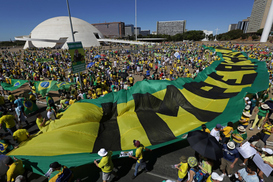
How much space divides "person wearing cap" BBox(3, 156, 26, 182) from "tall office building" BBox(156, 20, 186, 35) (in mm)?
187137

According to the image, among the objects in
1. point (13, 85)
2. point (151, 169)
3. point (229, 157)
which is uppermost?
point (13, 85)

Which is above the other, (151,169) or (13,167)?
(13,167)

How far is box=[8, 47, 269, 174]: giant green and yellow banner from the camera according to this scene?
3863 mm

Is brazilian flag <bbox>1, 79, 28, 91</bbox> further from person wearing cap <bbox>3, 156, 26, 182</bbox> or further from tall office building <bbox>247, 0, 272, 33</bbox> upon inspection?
tall office building <bbox>247, 0, 272, 33</bbox>

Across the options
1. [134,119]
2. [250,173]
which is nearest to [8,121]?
[134,119]

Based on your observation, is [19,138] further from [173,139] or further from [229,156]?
[229,156]

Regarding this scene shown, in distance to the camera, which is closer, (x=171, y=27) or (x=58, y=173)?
(x=58, y=173)

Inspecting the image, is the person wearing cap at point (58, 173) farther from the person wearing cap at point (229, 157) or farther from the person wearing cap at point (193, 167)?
the person wearing cap at point (229, 157)

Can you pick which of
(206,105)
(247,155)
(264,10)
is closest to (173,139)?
(247,155)

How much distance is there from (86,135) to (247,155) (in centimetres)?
491

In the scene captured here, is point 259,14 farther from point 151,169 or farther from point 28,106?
point 28,106

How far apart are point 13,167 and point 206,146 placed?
5.05 meters

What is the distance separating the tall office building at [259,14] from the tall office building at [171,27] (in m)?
67.4

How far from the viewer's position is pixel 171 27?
16875cm
